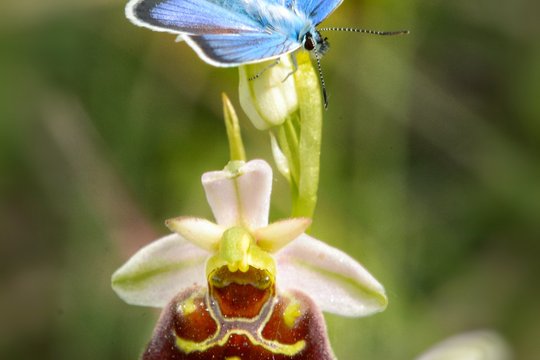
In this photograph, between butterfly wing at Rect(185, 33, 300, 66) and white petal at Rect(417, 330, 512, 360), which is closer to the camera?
butterfly wing at Rect(185, 33, 300, 66)

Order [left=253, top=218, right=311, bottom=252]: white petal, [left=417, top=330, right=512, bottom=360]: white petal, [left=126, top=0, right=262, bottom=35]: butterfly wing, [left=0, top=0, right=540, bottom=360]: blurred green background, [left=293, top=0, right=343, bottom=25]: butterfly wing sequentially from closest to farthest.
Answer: [left=126, top=0, right=262, bottom=35]: butterfly wing → [left=293, top=0, right=343, bottom=25]: butterfly wing → [left=253, top=218, right=311, bottom=252]: white petal → [left=417, top=330, right=512, bottom=360]: white petal → [left=0, top=0, right=540, bottom=360]: blurred green background

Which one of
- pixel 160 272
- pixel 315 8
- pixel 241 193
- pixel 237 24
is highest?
pixel 315 8

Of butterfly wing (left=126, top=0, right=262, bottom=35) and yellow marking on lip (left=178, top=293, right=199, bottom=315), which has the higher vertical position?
butterfly wing (left=126, top=0, right=262, bottom=35)

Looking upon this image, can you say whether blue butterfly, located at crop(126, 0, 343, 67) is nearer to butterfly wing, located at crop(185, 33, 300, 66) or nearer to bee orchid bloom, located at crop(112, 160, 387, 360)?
butterfly wing, located at crop(185, 33, 300, 66)

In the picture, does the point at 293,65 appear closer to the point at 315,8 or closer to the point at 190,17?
the point at 315,8

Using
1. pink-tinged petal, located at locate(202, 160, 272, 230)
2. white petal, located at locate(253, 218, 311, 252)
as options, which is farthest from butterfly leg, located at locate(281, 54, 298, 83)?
white petal, located at locate(253, 218, 311, 252)

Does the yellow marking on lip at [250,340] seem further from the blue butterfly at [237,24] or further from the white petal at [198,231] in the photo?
the blue butterfly at [237,24]

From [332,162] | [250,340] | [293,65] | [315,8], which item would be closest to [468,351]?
[250,340]

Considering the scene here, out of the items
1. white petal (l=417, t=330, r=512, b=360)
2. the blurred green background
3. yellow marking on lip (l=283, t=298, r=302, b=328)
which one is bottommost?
yellow marking on lip (l=283, t=298, r=302, b=328)
